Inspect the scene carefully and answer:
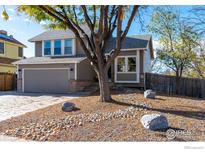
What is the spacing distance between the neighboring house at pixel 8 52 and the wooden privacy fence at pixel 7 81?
3.74ft

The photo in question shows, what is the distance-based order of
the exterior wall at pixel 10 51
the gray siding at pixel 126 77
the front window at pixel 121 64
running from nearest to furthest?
the gray siding at pixel 126 77 → the front window at pixel 121 64 → the exterior wall at pixel 10 51

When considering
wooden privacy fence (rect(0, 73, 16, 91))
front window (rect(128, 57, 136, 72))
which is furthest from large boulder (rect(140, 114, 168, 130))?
wooden privacy fence (rect(0, 73, 16, 91))

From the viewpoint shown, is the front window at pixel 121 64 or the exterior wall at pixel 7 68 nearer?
the front window at pixel 121 64

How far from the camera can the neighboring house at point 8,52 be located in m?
18.8

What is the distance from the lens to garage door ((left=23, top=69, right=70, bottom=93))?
1536 cm

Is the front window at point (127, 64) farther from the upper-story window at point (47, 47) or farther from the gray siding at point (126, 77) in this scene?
the upper-story window at point (47, 47)

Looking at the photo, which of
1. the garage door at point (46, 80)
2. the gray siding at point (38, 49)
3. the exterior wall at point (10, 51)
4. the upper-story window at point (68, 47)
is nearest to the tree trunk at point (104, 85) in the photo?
the garage door at point (46, 80)

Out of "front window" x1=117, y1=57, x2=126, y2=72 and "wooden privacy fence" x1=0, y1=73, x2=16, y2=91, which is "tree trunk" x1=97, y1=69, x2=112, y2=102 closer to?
"front window" x1=117, y1=57, x2=126, y2=72

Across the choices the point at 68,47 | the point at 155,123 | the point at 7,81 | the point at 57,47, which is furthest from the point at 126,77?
the point at 155,123

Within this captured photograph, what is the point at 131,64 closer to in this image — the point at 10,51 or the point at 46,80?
the point at 46,80
